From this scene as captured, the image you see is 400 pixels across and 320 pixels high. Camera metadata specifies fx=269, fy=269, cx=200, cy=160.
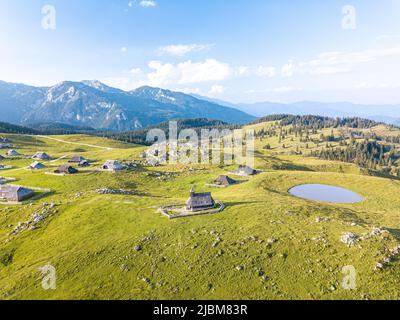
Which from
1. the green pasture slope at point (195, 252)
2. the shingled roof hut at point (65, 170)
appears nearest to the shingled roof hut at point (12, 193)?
the green pasture slope at point (195, 252)

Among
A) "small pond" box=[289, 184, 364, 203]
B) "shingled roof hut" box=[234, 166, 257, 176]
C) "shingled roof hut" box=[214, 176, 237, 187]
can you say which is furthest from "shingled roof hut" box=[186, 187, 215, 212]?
"shingled roof hut" box=[234, 166, 257, 176]

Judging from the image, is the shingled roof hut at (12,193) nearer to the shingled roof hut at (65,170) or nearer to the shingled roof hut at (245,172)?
the shingled roof hut at (65,170)

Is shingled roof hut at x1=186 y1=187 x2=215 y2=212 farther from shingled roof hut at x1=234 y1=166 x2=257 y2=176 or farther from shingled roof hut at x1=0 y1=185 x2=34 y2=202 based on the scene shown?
shingled roof hut at x1=234 y1=166 x2=257 y2=176
